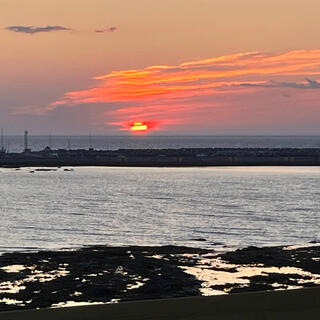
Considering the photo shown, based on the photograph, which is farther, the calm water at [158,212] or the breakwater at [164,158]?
the breakwater at [164,158]

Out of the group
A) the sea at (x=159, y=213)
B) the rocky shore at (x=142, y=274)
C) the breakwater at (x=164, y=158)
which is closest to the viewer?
the rocky shore at (x=142, y=274)

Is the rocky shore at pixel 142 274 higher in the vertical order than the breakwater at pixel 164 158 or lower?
lower

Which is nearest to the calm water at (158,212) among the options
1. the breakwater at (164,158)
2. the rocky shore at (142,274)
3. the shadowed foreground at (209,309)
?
the rocky shore at (142,274)

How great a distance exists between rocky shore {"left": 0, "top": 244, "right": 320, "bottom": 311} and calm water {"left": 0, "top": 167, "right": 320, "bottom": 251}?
25.0ft

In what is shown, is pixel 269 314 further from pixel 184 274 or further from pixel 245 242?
pixel 245 242

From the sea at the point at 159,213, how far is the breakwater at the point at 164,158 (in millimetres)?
46256

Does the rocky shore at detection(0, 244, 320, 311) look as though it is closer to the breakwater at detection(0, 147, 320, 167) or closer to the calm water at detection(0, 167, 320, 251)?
the calm water at detection(0, 167, 320, 251)

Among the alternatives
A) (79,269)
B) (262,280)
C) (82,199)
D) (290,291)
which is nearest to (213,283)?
(262,280)

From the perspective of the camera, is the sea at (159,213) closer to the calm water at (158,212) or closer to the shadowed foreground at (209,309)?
the calm water at (158,212)

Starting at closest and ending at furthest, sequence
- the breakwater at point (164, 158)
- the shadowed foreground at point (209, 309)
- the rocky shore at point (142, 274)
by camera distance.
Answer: the shadowed foreground at point (209, 309) → the rocky shore at point (142, 274) → the breakwater at point (164, 158)

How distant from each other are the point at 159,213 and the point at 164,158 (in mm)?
107214

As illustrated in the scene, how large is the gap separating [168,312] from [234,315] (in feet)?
0.92

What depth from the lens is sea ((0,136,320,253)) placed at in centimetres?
4459

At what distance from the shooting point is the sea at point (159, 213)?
44.6m
